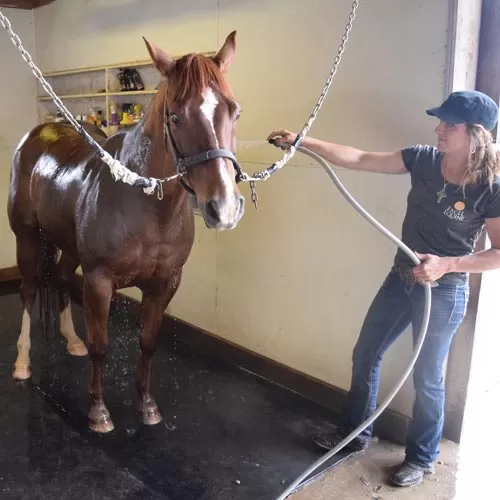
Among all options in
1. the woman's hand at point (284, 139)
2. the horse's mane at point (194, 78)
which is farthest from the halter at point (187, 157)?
the woman's hand at point (284, 139)

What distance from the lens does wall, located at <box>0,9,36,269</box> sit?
426cm

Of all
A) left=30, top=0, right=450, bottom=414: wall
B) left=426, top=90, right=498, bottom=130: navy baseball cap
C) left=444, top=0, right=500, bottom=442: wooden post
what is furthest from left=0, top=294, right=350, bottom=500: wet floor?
left=426, top=90, right=498, bottom=130: navy baseball cap

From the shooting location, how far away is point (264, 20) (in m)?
2.62

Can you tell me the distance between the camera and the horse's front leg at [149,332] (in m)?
2.33

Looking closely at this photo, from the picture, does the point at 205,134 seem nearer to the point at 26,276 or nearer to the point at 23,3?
the point at 26,276

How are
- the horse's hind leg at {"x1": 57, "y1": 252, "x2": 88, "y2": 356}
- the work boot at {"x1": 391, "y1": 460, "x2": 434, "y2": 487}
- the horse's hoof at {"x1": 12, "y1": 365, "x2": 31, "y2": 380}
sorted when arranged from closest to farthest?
1. the work boot at {"x1": 391, "y1": 460, "x2": 434, "y2": 487}
2. the horse's hoof at {"x1": 12, "y1": 365, "x2": 31, "y2": 380}
3. the horse's hind leg at {"x1": 57, "y1": 252, "x2": 88, "y2": 356}

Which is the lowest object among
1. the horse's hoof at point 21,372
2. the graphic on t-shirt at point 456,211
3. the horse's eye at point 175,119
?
the horse's hoof at point 21,372

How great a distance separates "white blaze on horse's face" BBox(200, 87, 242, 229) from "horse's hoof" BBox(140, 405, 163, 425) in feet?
4.32

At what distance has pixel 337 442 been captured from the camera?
7.55ft

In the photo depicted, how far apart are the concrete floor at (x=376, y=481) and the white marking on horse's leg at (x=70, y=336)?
67.9 inches

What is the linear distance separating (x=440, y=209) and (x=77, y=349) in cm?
230

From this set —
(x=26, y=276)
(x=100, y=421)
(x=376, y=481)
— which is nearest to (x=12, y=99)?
(x=26, y=276)

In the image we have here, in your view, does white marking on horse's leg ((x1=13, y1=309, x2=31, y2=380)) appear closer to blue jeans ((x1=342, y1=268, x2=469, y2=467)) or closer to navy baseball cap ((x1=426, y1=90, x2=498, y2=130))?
blue jeans ((x1=342, y1=268, x2=469, y2=467))

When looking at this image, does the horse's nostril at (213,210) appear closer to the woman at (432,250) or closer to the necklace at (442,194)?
the woman at (432,250)
